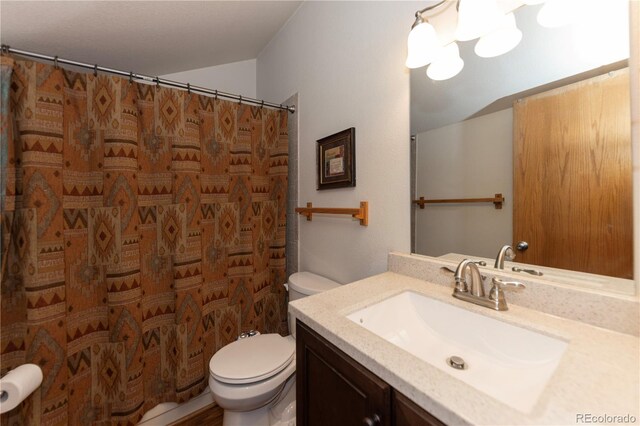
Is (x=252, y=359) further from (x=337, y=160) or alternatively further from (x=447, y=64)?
(x=447, y=64)

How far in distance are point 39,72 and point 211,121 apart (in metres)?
0.71

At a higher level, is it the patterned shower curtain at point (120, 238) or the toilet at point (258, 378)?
the patterned shower curtain at point (120, 238)

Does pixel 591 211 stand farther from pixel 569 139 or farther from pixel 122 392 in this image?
pixel 122 392

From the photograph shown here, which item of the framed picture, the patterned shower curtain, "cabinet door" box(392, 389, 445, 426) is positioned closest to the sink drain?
"cabinet door" box(392, 389, 445, 426)

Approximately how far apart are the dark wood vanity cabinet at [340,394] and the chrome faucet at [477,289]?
1.43 feet

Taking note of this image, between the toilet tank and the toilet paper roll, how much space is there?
3.47 ft

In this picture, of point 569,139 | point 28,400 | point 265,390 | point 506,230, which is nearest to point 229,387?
point 265,390

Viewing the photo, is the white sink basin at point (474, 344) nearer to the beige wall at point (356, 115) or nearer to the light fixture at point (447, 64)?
the beige wall at point (356, 115)

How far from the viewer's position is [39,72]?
1053 millimetres

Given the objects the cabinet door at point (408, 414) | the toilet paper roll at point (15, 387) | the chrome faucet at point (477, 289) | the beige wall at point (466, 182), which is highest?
the beige wall at point (466, 182)

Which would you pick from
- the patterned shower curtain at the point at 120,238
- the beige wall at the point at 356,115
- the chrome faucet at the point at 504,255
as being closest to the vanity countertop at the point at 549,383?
the chrome faucet at the point at 504,255

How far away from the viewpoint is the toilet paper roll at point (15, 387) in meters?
0.90

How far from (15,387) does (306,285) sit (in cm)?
118

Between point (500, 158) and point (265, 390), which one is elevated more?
point (500, 158)
